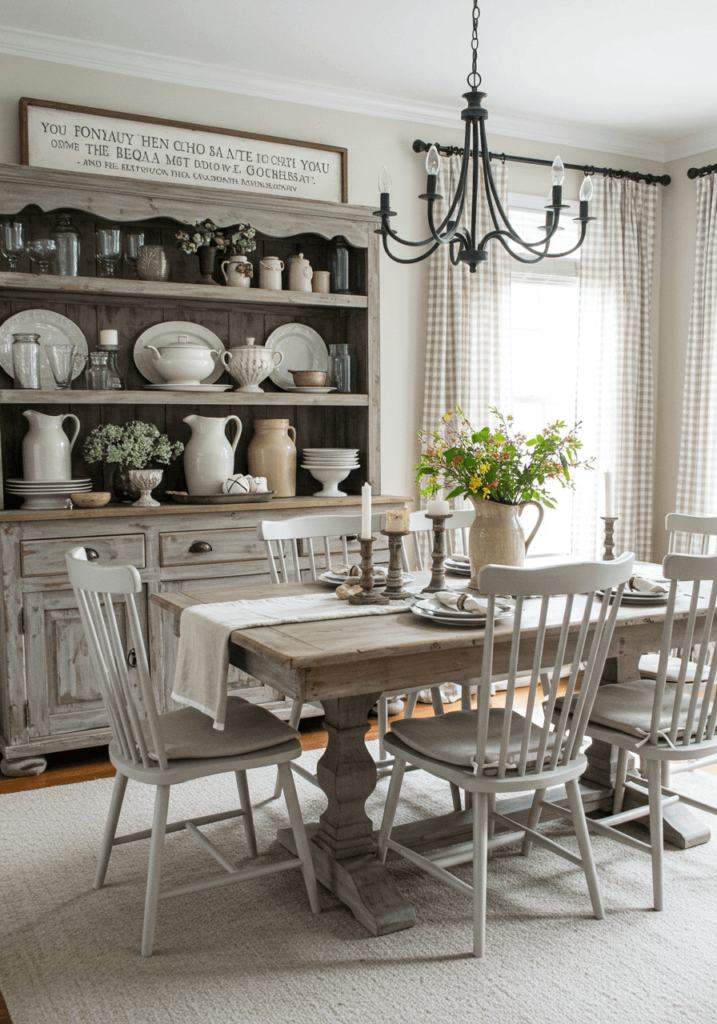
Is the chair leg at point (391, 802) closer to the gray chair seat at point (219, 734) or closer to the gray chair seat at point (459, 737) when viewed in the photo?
the gray chair seat at point (459, 737)

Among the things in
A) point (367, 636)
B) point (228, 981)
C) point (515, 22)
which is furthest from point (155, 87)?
point (228, 981)

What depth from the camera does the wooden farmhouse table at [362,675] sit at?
6.70 feet

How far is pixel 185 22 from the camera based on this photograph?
341 cm

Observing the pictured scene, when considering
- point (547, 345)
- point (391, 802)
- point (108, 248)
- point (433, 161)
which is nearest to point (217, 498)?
point (108, 248)

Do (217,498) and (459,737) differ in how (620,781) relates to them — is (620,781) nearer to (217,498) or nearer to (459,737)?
(459,737)

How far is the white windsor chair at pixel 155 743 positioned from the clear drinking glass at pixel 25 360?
1392mm

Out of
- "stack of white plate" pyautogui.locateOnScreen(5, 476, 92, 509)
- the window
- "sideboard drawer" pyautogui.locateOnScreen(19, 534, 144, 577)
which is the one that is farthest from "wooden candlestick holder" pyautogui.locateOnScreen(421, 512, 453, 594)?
the window

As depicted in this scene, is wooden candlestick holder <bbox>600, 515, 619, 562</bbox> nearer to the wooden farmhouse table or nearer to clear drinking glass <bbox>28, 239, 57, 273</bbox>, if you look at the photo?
the wooden farmhouse table

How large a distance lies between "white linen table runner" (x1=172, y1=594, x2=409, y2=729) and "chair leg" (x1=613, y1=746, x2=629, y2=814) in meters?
0.85

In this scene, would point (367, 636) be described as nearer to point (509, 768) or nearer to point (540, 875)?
point (509, 768)

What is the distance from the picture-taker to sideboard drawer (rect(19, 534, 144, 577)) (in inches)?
129

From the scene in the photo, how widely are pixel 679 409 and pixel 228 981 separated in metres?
4.03

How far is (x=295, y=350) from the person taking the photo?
4.19 m

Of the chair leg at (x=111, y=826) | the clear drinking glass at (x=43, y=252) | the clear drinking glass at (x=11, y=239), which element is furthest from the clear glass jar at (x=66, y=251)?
the chair leg at (x=111, y=826)
